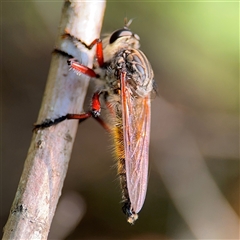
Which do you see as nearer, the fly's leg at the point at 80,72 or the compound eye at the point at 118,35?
the fly's leg at the point at 80,72

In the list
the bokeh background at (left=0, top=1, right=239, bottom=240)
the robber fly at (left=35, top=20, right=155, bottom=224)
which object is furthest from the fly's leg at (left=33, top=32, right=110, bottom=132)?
the bokeh background at (left=0, top=1, right=239, bottom=240)

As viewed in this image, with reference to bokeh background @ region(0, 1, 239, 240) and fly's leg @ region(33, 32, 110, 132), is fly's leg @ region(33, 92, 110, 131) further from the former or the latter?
bokeh background @ region(0, 1, 239, 240)

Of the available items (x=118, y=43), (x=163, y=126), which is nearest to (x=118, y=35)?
(x=118, y=43)

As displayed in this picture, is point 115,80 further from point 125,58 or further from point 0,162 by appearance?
point 0,162

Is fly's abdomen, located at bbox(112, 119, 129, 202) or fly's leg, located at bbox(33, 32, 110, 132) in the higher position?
fly's leg, located at bbox(33, 32, 110, 132)

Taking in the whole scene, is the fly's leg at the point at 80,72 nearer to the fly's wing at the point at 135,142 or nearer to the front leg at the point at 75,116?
the front leg at the point at 75,116

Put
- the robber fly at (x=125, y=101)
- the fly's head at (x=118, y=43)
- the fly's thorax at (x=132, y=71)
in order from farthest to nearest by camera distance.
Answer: the fly's head at (x=118, y=43) < the fly's thorax at (x=132, y=71) < the robber fly at (x=125, y=101)

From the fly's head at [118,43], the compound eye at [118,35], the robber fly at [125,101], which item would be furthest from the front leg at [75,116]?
the compound eye at [118,35]
